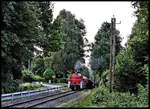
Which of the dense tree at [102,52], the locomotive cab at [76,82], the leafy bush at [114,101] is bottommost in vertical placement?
the leafy bush at [114,101]

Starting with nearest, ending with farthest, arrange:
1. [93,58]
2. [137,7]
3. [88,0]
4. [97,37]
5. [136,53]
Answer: [88,0] → [137,7] → [136,53] → [93,58] → [97,37]

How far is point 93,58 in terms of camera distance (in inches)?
1649

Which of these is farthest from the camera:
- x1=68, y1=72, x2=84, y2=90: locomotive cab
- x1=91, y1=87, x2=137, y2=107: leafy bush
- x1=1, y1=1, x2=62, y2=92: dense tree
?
x1=68, y1=72, x2=84, y2=90: locomotive cab

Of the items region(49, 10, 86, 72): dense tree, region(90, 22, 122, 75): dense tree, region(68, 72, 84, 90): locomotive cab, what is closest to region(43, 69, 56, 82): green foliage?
region(49, 10, 86, 72): dense tree

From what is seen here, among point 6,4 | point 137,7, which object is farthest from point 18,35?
point 137,7

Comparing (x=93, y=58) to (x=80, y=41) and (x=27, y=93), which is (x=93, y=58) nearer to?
(x=80, y=41)

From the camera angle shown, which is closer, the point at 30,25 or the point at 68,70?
the point at 30,25

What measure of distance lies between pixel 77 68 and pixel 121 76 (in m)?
26.1

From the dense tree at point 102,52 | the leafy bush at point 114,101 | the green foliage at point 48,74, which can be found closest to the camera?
the leafy bush at point 114,101

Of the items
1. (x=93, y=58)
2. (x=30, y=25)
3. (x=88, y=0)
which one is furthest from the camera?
(x=93, y=58)

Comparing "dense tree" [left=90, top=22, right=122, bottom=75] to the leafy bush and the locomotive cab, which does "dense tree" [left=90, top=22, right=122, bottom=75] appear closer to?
the locomotive cab

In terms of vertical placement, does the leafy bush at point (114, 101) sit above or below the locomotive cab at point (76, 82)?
below

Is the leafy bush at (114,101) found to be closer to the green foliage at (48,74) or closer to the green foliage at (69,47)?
the green foliage at (69,47)

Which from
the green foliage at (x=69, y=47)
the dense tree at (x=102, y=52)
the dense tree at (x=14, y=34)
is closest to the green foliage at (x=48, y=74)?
the green foliage at (x=69, y=47)
